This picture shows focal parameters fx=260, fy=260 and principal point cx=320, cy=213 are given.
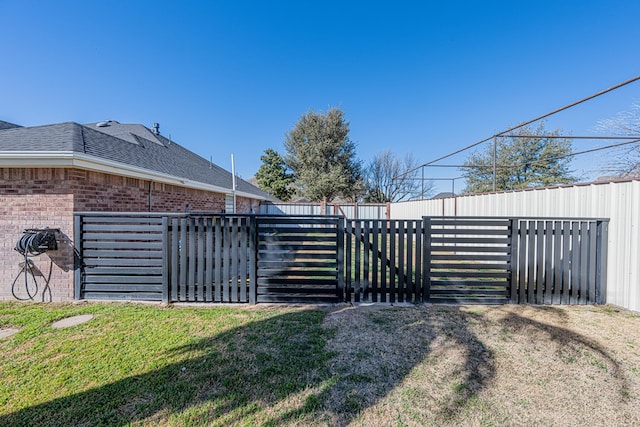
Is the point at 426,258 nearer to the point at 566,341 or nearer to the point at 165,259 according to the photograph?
the point at 566,341

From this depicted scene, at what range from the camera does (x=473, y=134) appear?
17938 mm

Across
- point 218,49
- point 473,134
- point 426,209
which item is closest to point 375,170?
point 473,134

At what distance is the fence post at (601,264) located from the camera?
4.20 meters

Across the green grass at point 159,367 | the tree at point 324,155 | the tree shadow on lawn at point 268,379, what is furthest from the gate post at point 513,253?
the tree at point 324,155

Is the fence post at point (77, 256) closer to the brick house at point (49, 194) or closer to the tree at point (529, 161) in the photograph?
the brick house at point (49, 194)

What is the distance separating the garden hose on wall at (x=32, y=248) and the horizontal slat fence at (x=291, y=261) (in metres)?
3.20

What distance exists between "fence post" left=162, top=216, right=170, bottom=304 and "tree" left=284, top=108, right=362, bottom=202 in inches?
749

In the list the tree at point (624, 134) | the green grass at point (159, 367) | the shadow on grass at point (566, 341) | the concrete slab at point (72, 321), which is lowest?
the concrete slab at point (72, 321)

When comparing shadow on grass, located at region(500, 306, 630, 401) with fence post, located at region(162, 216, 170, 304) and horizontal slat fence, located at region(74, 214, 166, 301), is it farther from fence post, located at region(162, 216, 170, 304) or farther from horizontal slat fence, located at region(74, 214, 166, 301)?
horizontal slat fence, located at region(74, 214, 166, 301)

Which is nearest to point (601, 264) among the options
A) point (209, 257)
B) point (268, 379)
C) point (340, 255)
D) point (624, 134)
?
point (340, 255)

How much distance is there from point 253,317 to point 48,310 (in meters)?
3.09

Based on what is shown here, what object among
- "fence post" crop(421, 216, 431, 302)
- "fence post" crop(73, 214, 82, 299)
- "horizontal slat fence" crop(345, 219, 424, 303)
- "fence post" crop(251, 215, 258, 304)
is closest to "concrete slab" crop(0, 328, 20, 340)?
"fence post" crop(73, 214, 82, 299)

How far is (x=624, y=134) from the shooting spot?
1022 centimetres

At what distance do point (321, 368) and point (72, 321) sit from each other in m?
3.53
